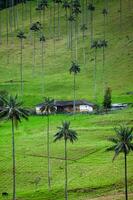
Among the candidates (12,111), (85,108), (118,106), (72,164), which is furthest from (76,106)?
(12,111)

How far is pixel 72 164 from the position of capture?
4294 inches

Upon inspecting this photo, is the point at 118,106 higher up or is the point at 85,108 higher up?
the point at 118,106

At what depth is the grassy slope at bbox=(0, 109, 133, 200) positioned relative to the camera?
93.8 metres

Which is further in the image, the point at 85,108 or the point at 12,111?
the point at 85,108

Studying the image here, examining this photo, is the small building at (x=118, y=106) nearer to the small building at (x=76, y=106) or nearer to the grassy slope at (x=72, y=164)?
the small building at (x=76, y=106)

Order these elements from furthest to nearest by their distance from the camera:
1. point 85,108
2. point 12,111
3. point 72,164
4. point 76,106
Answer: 1. point 76,106
2. point 85,108
3. point 72,164
4. point 12,111

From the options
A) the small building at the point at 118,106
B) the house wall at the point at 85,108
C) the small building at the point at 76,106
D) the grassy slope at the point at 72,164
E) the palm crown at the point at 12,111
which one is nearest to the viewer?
the palm crown at the point at 12,111

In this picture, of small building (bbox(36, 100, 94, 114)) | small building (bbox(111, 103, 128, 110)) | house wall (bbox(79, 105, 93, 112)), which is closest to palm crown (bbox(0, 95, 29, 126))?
small building (bbox(111, 103, 128, 110))

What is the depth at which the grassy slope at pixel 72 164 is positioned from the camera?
93812 millimetres

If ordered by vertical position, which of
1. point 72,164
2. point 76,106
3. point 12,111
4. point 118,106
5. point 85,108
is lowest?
point 72,164

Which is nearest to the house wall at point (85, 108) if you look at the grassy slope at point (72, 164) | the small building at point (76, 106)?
the small building at point (76, 106)

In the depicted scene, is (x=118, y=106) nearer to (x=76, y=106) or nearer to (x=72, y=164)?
(x=76, y=106)

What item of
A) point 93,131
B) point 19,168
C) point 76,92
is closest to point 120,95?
point 76,92

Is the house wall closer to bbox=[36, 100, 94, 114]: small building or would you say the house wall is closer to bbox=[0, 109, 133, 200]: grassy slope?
bbox=[36, 100, 94, 114]: small building
